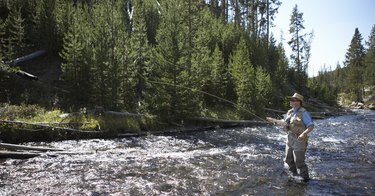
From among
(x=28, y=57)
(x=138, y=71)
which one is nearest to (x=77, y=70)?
(x=138, y=71)

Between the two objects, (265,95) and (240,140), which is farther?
(265,95)

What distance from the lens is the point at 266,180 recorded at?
1136 centimetres

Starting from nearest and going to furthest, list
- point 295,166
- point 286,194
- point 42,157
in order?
point 286,194, point 295,166, point 42,157

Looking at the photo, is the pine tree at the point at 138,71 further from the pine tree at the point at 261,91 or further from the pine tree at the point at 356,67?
the pine tree at the point at 356,67

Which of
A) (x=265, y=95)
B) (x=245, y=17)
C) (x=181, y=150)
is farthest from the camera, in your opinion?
(x=245, y=17)

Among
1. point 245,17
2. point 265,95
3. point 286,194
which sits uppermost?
point 245,17

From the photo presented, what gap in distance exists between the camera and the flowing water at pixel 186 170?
10281 mm

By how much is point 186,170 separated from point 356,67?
85176 mm

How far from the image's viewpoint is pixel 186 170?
12.7m

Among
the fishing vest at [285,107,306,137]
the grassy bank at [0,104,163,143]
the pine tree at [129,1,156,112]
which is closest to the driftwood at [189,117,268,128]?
the grassy bank at [0,104,163,143]

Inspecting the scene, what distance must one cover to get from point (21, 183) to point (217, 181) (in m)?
6.54

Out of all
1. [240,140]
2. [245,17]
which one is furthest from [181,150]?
[245,17]

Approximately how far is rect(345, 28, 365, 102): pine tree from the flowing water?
229 feet

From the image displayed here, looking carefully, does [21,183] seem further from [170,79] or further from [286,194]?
[170,79]
